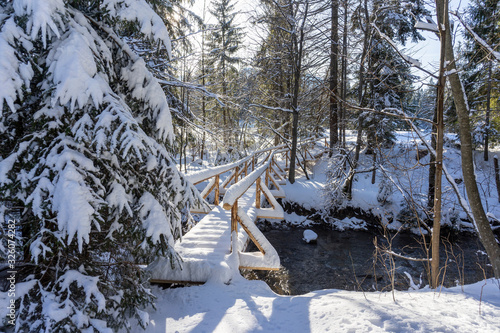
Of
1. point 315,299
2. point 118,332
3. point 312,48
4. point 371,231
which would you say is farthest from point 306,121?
point 118,332

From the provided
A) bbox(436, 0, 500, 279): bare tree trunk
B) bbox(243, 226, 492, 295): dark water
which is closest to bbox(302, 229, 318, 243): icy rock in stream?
bbox(243, 226, 492, 295): dark water

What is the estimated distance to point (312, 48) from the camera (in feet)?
38.0

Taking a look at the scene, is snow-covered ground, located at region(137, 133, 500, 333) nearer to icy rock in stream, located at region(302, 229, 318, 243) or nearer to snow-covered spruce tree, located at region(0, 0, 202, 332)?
snow-covered spruce tree, located at region(0, 0, 202, 332)

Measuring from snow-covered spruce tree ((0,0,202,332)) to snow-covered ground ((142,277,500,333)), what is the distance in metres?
0.48

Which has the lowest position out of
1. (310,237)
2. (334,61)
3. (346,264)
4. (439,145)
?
(346,264)

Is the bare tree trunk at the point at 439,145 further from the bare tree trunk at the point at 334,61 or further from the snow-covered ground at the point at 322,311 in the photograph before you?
the bare tree trunk at the point at 334,61

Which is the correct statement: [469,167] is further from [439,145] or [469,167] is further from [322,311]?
[322,311]

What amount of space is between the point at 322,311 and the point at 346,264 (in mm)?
5913

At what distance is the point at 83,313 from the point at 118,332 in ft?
2.05

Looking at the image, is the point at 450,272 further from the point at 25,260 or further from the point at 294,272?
the point at 25,260

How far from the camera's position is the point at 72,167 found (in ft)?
6.70

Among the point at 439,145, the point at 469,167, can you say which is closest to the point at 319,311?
the point at 439,145

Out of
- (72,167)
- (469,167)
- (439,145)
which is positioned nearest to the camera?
(72,167)

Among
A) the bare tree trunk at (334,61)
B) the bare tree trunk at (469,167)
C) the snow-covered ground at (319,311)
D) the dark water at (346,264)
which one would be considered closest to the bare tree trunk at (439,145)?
the snow-covered ground at (319,311)
